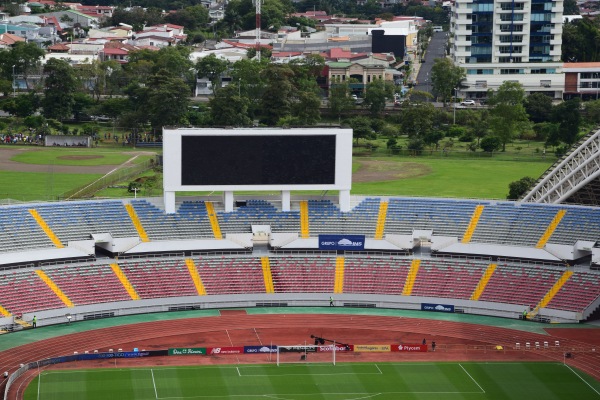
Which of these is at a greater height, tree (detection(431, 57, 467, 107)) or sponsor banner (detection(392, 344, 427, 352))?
tree (detection(431, 57, 467, 107))

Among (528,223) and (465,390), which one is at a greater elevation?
(528,223)

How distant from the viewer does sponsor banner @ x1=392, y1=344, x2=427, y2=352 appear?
7275 cm

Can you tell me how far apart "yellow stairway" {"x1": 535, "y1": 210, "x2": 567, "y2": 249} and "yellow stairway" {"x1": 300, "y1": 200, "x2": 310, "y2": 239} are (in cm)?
1604

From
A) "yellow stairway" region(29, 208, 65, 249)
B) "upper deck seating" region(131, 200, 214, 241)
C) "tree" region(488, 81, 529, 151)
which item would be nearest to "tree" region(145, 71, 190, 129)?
"tree" region(488, 81, 529, 151)

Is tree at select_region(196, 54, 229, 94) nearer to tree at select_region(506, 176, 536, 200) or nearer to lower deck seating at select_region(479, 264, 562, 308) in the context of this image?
tree at select_region(506, 176, 536, 200)

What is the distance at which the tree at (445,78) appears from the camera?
168m

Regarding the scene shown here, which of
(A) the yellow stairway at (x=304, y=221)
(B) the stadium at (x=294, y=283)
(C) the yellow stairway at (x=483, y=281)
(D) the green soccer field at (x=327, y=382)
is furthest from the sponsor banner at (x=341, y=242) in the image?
(D) the green soccer field at (x=327, y=382)

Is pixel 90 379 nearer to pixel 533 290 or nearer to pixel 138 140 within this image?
pixel 533 290

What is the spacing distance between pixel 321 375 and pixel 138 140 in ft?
248

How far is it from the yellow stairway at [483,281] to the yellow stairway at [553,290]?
3.96 meters

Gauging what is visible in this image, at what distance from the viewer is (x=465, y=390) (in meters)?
66.2

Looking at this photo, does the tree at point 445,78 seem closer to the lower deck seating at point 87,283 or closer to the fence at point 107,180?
the fence at point 107,180

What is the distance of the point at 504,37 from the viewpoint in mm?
180125

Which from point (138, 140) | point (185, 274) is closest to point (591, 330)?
point (185, 274)
